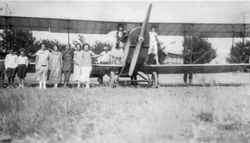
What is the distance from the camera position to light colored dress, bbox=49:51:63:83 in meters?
10.2

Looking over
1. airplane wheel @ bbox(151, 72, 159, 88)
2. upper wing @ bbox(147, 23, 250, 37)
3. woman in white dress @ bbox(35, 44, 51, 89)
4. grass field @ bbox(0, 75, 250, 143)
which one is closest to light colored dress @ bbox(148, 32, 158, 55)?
airplane wheel @ bbox(151, 72, 159, 88)

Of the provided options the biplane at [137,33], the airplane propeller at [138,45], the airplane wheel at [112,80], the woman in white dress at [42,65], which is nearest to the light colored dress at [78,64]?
the biplane at [137,33]

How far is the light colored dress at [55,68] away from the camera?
10195 mm

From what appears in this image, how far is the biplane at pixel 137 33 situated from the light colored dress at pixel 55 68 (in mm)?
1346

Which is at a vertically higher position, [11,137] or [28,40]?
[28,40]

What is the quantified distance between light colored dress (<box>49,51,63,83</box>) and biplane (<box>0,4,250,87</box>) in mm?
1346

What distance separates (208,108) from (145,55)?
204 inches

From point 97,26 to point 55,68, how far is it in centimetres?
556

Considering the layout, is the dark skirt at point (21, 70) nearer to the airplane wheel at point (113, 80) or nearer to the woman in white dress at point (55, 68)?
the woman in white dress at point (55, 68)

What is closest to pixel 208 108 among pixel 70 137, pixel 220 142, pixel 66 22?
pixel 220 142

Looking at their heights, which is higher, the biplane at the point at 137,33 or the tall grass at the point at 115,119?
the biplane at the point at 137,33

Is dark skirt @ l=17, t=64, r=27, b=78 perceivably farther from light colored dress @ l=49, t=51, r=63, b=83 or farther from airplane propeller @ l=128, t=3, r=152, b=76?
airplane propeller @ l=128, t=3, r=152, b=76

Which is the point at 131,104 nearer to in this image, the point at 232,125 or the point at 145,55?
the point at 232,125

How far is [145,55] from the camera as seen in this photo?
9422 millimetres
